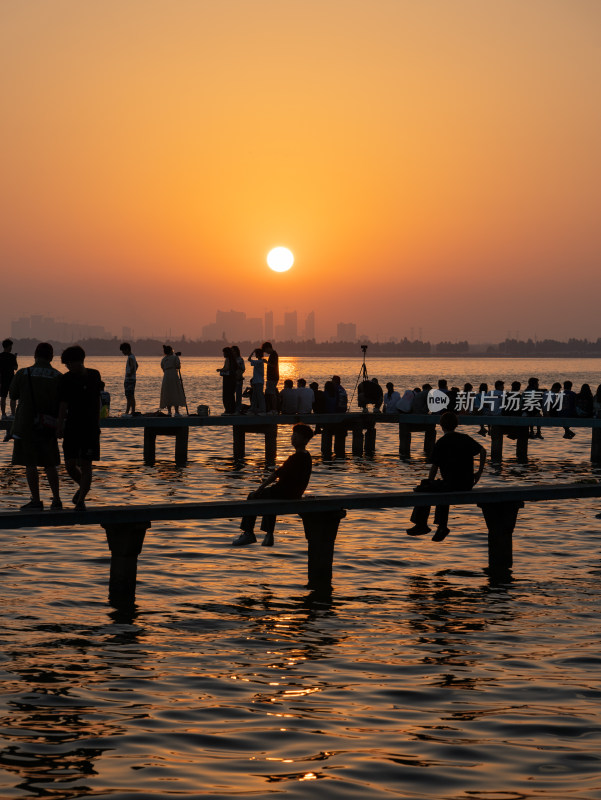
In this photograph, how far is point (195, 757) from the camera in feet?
27.1

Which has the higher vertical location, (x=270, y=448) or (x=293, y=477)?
(x=293, y=477)

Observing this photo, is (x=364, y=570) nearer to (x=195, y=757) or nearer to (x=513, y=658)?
(x=513, y=658)

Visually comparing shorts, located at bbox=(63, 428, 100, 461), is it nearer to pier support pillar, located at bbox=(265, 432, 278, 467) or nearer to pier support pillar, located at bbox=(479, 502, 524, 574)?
pier support pillar, located at bbox=(479, 502, 524, 574)

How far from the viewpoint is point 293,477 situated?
1447 cm

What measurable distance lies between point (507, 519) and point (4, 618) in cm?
719

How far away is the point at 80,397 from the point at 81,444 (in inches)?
22.7

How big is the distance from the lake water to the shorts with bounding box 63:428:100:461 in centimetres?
190

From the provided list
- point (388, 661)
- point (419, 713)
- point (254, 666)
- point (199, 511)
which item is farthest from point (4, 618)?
point (419, 713)

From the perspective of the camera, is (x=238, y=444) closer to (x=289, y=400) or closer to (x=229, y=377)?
(x=289, y=400)

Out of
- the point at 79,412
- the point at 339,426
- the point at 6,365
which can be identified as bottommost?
the point at 339,426

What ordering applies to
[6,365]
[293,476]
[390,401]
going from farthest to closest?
[390,401]
[6,365]
[293,476]

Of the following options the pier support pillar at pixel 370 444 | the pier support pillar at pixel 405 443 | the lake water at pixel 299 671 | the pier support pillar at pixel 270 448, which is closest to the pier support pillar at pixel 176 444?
the pier support pillar at pixel 270 448

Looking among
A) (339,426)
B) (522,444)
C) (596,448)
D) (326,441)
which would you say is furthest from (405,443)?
(596,448)

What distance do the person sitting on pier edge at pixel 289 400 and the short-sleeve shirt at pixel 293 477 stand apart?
19.6 metres
